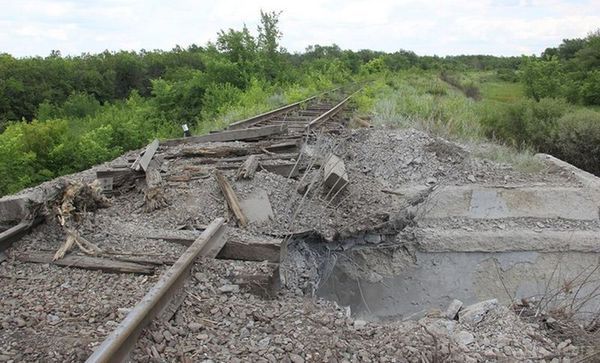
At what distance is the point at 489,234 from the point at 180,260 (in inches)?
229

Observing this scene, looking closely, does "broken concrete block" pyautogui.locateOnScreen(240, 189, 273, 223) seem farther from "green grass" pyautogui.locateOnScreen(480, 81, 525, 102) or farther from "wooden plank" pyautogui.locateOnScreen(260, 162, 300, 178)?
"green grass" pyautogui.locateOnScreen(480, 81, 525, 102)

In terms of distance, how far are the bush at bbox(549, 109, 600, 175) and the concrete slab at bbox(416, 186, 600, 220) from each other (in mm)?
5224

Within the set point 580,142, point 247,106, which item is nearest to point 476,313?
point 580,142

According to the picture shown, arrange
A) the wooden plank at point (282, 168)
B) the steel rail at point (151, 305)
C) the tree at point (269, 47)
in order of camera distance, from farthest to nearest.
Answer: the tree at point (269, 47) < the wooden plank at point (282, 168) < the steel rail at point (151, 305)

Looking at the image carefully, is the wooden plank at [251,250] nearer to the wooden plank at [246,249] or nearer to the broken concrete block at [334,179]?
the wooden plank at [246,249]

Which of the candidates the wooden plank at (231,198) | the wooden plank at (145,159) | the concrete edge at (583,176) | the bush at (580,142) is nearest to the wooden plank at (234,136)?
the wooden plank at (145,159)

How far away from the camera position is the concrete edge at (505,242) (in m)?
8.35

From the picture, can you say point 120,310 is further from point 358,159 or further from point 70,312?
point 358,159

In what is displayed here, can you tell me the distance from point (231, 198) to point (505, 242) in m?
4.78

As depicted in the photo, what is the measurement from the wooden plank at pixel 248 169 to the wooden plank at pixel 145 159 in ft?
4.24

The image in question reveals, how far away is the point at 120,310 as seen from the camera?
3.74 meters

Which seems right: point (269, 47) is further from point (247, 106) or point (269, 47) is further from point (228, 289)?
point (228, 289)

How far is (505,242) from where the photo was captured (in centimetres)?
843

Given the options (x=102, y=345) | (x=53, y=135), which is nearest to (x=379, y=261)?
(x=102, y=345)
